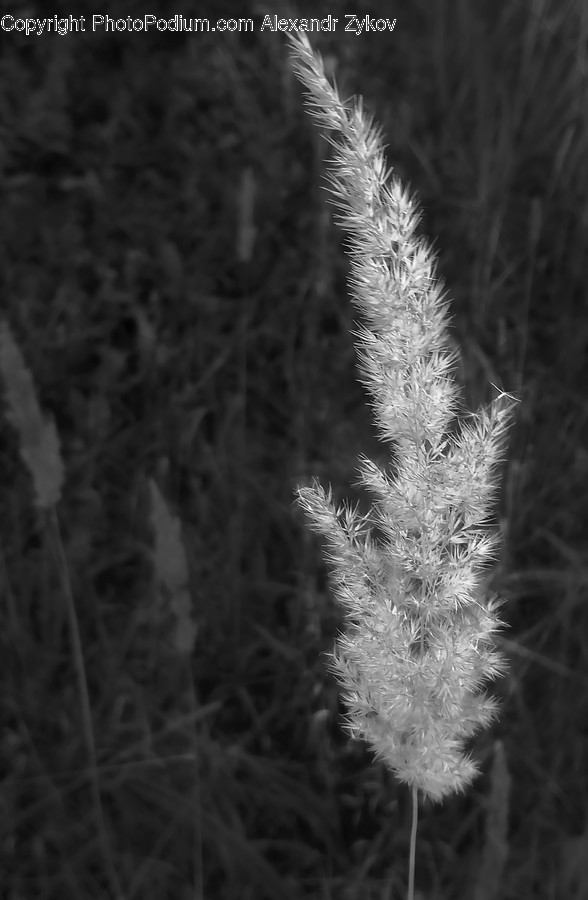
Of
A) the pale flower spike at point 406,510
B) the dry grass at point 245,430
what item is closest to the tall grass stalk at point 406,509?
the pale flower spike at point 406,510

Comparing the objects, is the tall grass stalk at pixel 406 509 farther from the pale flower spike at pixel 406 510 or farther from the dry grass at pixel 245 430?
the dry grass at pixel 245 430

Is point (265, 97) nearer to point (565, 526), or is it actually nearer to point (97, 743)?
point (565, 526)

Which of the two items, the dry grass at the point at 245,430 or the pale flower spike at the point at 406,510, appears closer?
the pale flower spike at the point at 406,510

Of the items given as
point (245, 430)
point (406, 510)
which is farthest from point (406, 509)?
point (245, 430)

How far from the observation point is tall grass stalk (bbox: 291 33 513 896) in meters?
0.55

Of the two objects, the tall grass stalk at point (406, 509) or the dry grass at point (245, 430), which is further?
the dry grass at point (245, 430)

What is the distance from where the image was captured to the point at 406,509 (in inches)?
23.4

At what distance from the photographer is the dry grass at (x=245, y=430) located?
1.07 m

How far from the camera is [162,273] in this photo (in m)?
1.28

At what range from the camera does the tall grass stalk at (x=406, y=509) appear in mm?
548

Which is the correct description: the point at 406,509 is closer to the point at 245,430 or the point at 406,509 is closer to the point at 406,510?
the point at 406,510

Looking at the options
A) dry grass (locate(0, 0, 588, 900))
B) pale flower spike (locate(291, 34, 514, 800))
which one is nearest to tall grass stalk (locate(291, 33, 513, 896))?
pale flower spike (locate(291, 34, 514, 800))

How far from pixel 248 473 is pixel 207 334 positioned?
214 millimetres

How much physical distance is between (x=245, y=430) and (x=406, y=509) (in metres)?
0.63
